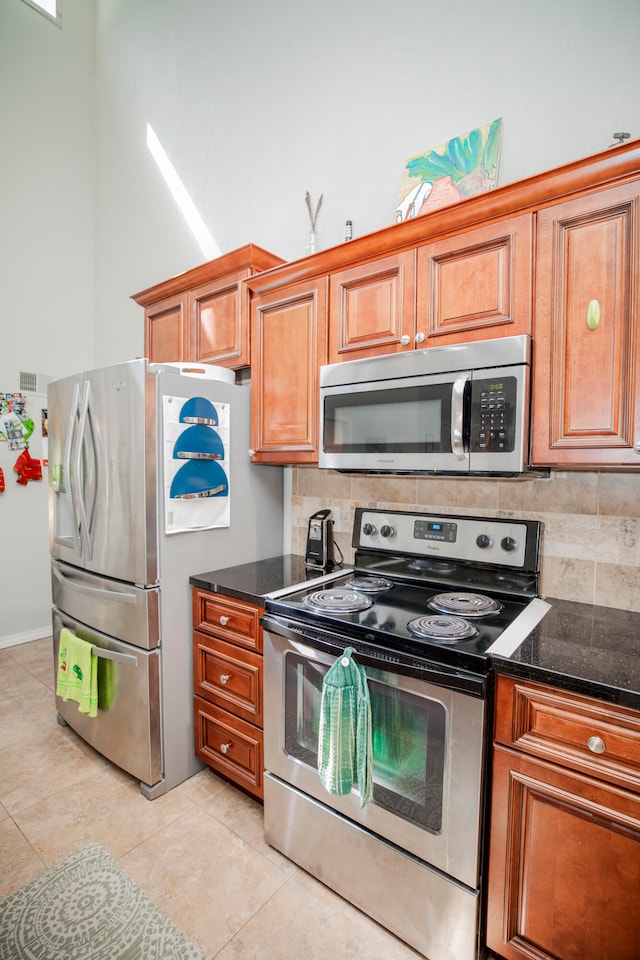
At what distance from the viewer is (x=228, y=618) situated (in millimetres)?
1845

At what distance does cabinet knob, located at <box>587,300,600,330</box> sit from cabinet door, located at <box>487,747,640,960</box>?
3.70 feet

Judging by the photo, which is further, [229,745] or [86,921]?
[229,745]

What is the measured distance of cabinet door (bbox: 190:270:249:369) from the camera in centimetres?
217

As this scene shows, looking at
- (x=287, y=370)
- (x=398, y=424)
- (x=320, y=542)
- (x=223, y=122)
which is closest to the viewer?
(x=398, y=424)

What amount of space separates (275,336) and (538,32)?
4.73 ft

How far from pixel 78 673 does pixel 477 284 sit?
230 cm

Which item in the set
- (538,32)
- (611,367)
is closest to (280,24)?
(538,32)

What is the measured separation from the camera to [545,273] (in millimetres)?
1345

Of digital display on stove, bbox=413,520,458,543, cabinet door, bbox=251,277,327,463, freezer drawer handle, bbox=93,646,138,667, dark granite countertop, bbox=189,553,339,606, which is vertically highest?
cabinet door, bbox=251,277,327,463

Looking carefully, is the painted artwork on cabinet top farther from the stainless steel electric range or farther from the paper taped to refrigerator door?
the stainless steel electric range

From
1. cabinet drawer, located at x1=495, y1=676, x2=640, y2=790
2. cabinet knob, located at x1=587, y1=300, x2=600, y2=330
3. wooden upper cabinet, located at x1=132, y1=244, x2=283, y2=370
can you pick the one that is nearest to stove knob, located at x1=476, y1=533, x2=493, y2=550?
cabinet drawer, located at x1=495, y1=676, x2=640, y2=790

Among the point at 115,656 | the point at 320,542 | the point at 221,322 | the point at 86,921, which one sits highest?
the point at 221,322

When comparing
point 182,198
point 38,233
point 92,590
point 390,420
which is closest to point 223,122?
point 182,198

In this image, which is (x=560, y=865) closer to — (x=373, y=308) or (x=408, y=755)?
(x=408, y=755)
